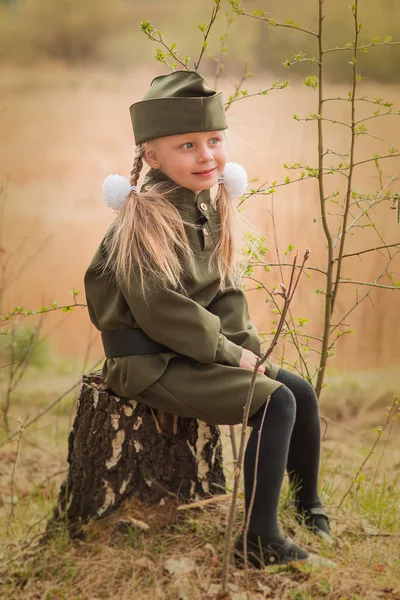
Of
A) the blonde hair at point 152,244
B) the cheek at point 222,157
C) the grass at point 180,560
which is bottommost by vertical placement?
the grass at point 180,560

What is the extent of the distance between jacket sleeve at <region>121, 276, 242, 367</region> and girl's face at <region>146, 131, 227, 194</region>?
413 millimetres

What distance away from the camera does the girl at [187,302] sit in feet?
7.82

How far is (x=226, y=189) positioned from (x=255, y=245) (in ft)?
1.36

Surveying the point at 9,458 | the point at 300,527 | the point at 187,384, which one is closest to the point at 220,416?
the point at 187,384

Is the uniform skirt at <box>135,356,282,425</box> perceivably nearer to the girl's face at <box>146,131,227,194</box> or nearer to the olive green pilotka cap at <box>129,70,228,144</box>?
the girl's face at <box>146,131,227,194</box>

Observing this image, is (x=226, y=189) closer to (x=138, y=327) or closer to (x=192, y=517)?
(x=138, y=327)

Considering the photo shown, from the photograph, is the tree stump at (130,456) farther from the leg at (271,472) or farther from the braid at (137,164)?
the braid at (137,164)

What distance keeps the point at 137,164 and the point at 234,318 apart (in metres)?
0.63

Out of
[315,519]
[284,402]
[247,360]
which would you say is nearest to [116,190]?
[247,360]

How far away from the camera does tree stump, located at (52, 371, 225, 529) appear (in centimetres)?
262

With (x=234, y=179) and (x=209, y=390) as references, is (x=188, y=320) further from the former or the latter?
(x=234, y=179)

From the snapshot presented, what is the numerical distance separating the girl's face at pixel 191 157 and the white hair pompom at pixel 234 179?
0.42 feet

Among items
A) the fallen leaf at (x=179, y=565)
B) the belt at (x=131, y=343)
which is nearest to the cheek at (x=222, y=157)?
the belt at (x=131, y=343)

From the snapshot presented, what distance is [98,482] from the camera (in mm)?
2645
